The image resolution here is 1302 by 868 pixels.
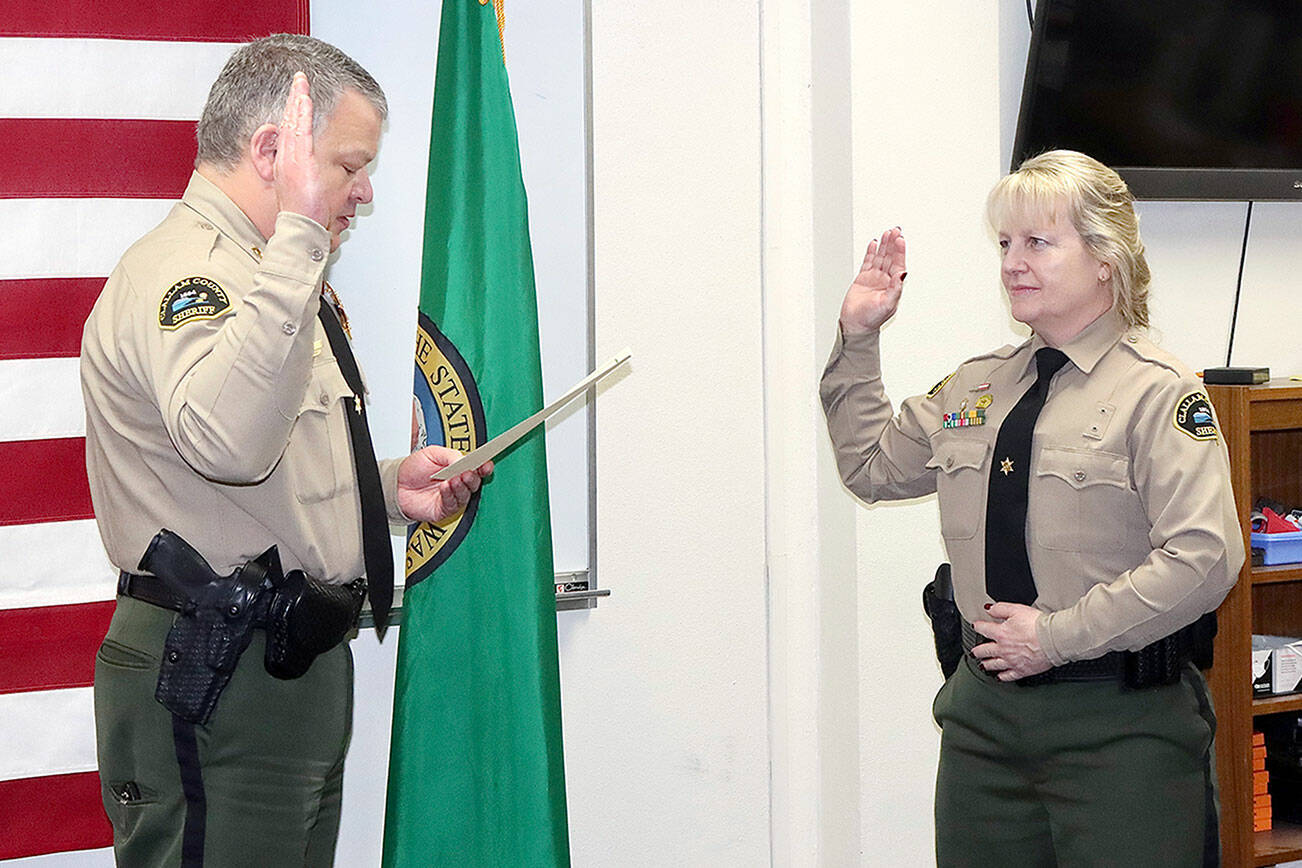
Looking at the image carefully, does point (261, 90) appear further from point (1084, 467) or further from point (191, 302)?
point (1084, 467)

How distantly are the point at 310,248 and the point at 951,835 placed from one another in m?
1.34

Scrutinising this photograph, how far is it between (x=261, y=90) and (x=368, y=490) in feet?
1.84

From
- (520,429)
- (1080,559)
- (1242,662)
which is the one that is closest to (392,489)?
(520,429)

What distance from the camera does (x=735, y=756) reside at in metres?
2.97

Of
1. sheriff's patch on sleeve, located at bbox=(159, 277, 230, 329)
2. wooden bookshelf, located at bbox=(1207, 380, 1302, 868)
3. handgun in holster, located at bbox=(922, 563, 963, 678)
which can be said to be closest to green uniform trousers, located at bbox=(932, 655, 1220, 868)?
handgun in holster, located at bbox=(922, 563, 963, 678)

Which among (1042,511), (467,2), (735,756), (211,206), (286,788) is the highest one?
(467,2)

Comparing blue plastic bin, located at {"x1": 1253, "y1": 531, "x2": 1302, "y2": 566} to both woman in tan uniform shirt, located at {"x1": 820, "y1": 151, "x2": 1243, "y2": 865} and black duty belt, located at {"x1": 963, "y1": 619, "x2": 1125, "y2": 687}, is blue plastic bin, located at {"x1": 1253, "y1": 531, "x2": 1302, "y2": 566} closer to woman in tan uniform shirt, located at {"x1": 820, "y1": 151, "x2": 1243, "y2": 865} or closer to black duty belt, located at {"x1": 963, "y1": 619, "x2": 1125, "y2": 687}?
woman in tan uniform shirt, located at {"x1": 820, "y1": 151, "x2": 1243, "y2": 865}

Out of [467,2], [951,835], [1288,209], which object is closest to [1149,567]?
[951,835]

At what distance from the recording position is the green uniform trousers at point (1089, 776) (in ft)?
6.03

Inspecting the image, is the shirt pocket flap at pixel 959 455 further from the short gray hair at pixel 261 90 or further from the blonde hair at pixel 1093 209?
the short gray hair at pixel 261 90

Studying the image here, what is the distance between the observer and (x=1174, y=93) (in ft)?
9.85

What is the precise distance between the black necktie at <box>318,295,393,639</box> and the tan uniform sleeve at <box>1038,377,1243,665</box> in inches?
38.0

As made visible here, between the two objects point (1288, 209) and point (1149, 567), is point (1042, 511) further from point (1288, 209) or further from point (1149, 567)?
point (1288, 209)

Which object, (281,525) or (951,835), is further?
(951,835)
